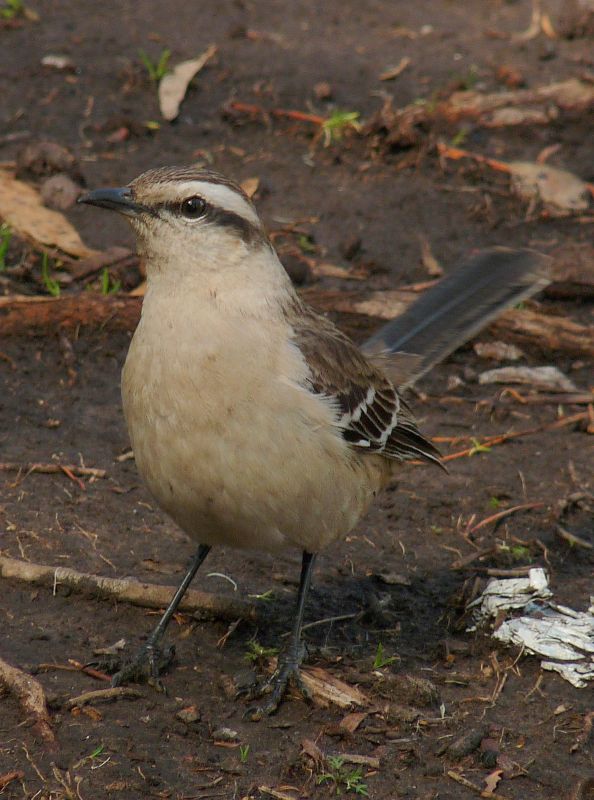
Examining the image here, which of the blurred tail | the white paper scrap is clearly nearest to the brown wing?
the blurred tail

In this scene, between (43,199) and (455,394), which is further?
(43,199)

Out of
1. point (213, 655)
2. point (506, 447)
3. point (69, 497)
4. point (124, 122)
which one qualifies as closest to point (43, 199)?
point (124, 122)

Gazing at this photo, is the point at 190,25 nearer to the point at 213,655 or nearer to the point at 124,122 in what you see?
the point at 124,122

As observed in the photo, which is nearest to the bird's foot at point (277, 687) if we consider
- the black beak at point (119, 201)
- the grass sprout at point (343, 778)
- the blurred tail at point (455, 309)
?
the grass sprout at point (343, 778)

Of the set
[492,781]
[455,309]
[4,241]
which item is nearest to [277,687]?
[492,781]

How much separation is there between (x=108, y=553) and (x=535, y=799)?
2647 millimetres

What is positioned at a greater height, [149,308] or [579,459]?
[149,308]

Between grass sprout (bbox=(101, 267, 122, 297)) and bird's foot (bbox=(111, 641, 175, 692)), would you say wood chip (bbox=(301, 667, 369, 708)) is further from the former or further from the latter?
grass sprout (bbox=(101, 267, 122, 297))

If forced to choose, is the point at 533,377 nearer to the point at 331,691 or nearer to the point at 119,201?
the point at 331,691

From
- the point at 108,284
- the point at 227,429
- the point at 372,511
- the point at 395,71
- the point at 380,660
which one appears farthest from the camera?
the point at 395,71

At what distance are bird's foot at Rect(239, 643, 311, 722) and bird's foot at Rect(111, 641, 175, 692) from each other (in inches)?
16.1

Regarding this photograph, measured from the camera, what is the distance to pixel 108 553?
6.51 m

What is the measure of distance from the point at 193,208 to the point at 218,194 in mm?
129

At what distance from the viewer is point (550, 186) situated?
34.9ft
